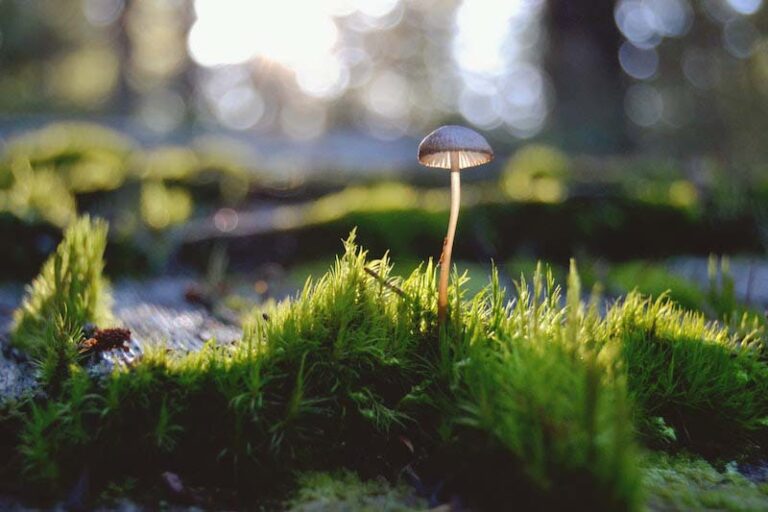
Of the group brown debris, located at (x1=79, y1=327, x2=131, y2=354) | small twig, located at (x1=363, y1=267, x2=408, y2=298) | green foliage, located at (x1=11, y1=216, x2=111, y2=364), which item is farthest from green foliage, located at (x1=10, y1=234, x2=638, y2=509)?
green foliage, located at (x1=11, y1=216, x2=111, y2=364)

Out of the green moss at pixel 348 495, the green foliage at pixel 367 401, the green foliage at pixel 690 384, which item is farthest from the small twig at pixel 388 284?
the green foliage at pixel 690 384

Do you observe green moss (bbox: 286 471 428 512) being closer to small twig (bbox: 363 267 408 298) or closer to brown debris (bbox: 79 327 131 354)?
small twig (bbox: 363 267 408 298)

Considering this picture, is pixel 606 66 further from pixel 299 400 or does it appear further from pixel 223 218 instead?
pixel 299 400

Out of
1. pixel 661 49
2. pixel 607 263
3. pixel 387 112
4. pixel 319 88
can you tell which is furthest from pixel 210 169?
pixel 387 112

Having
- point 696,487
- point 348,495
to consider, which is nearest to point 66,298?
point 348,495

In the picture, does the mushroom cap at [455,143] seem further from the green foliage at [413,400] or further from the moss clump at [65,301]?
the moss clump at [65,301]

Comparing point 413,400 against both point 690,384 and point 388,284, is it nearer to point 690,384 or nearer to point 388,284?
point 388,284

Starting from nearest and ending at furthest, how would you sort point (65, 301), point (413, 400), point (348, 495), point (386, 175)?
point (348, 495)
point (413, 400)
point (65, 301)
point (386, 175)
